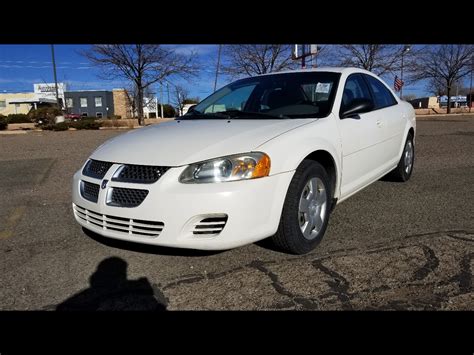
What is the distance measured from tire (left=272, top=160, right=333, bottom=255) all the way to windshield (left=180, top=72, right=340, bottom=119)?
656 millimetres

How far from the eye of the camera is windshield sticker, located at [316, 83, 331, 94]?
12.8 ft

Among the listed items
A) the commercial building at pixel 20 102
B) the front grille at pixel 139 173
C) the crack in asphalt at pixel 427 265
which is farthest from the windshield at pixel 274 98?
the commercial building at pixel 20 102

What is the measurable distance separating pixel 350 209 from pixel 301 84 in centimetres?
152

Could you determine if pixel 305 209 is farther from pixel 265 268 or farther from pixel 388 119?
pixel 388 119

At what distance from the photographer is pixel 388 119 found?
471 cm

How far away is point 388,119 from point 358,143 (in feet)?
3.55

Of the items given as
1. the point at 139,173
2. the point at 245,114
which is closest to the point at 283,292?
the point at 139,173

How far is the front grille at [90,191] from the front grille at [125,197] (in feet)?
0.64

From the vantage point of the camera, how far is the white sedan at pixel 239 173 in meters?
2.71

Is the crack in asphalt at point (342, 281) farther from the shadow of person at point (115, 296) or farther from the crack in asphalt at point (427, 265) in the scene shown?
the shadow of person at point (115, 296)
